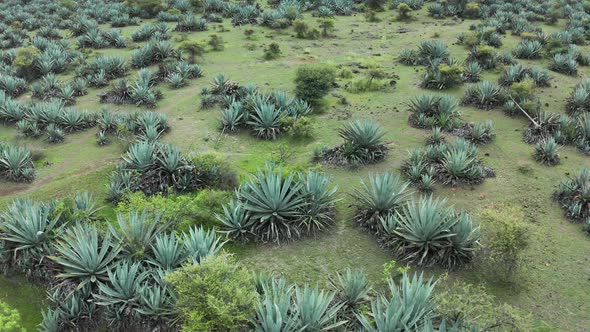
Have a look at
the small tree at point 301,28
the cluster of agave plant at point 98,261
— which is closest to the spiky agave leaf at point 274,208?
the cluster of agave plant at point 98,261

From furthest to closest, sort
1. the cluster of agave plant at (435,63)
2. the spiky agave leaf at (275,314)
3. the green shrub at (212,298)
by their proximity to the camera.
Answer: the cluster of agave plant at (435,63) < the spiky agave leaf at (275,314) < the green shrub at (212,298)

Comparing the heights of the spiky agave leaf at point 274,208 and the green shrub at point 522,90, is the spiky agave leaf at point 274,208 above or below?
below

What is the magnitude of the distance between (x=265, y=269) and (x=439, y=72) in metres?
10.6

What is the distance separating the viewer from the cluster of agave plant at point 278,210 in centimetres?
908

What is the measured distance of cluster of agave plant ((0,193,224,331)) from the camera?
23.5 feet

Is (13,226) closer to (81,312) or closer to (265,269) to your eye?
(81,312)

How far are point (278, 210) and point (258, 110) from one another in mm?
5069

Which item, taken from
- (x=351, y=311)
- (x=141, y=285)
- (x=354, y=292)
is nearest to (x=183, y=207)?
(x=141, y=285)

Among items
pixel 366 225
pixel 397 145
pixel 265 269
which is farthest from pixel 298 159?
pixel 265 269

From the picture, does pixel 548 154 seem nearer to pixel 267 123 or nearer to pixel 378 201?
pixel 378 201

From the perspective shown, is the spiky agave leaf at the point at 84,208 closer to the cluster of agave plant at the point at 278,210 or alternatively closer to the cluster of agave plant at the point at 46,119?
the cluster of agave plant at the point at 278,210

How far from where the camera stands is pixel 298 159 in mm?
12156

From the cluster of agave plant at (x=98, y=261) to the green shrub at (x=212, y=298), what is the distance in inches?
22.0

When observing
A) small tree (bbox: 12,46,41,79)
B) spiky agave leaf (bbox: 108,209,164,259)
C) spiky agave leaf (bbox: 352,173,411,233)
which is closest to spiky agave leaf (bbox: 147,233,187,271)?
spiky agave leaf (bbox: 108,209,164,259)
